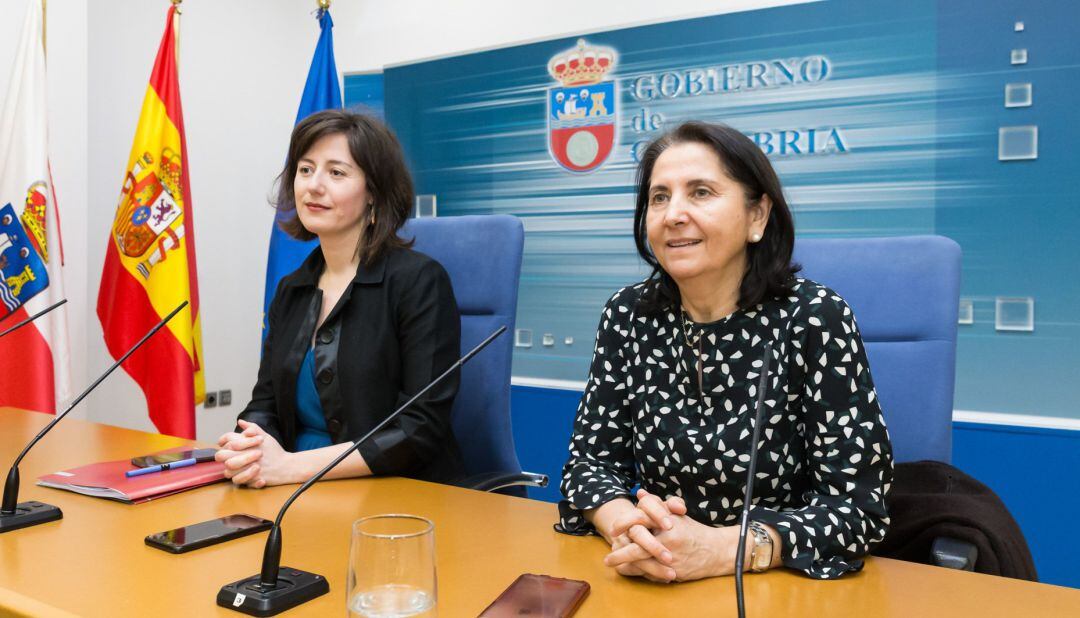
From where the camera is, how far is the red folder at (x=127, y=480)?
129 centimetres

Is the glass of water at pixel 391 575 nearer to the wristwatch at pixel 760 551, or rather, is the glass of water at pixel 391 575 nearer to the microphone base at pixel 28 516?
the wristwatch at pixel 760 551

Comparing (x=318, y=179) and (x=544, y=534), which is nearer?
(x=544, y=534)

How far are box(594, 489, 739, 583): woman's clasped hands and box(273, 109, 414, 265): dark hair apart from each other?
40.4 inches

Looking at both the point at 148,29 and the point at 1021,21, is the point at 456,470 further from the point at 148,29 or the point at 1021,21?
the point at 148,29

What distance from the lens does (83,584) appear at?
3.10ft

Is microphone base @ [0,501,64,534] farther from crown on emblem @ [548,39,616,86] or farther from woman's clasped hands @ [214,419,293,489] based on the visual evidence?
crown on emblem @ [548,39,616,86]

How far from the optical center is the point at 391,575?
0.72 m

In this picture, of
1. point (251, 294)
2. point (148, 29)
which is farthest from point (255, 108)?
point (251, 294)

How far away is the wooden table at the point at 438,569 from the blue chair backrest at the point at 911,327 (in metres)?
0.49

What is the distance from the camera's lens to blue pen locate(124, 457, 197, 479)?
138 centimetres

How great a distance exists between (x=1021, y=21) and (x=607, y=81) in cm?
147

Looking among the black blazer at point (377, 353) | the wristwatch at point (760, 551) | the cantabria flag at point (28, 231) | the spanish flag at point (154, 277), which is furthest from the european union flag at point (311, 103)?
the wristwatch at point (760, 551)

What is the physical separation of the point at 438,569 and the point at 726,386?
0.53 metres

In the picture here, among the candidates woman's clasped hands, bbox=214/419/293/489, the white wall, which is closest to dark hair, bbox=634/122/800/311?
woman's clasped hands, bbox=214/419/293/489
